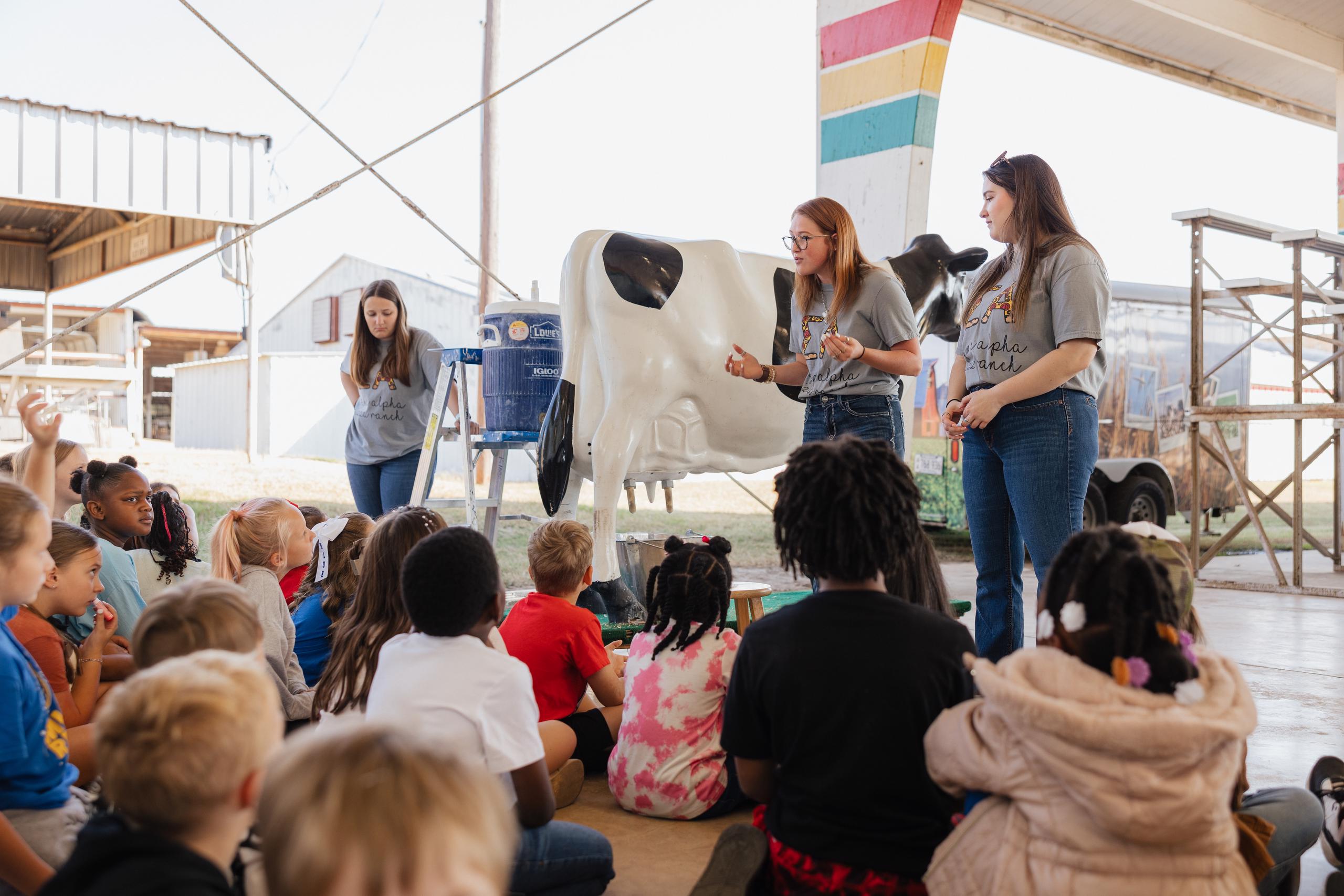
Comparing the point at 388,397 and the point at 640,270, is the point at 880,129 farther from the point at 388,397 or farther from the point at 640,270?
the point at 388,397

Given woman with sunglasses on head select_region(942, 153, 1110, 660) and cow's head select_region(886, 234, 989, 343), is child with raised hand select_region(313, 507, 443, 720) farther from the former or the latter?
cow's head select_region(886, 234, 989, 343)

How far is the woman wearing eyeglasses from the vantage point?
326 cm

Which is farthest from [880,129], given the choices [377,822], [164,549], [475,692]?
[377,822]

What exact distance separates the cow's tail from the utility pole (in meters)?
5.15

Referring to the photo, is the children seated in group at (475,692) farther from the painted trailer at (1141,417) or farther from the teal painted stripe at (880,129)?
the painted trailer at (1141,417)

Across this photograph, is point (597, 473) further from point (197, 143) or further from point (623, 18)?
point (197, 143)

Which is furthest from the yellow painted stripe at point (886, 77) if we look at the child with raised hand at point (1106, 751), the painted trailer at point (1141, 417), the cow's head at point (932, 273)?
the child with raised hand at point (1106, 751)

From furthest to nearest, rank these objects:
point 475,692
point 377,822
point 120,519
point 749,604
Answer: point 749,604, point 120,519, point 475,692, point 377,822

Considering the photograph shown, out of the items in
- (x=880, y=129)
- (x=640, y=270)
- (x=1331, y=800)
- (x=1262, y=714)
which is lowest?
(x=1262, y=714)

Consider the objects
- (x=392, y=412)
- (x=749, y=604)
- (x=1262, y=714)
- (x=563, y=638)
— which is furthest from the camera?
(x=392, y=412)

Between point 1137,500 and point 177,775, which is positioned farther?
point 1137,500

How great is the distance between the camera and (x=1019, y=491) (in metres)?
2.83

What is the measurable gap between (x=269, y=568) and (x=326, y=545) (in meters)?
0.17

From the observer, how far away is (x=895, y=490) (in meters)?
1.81
